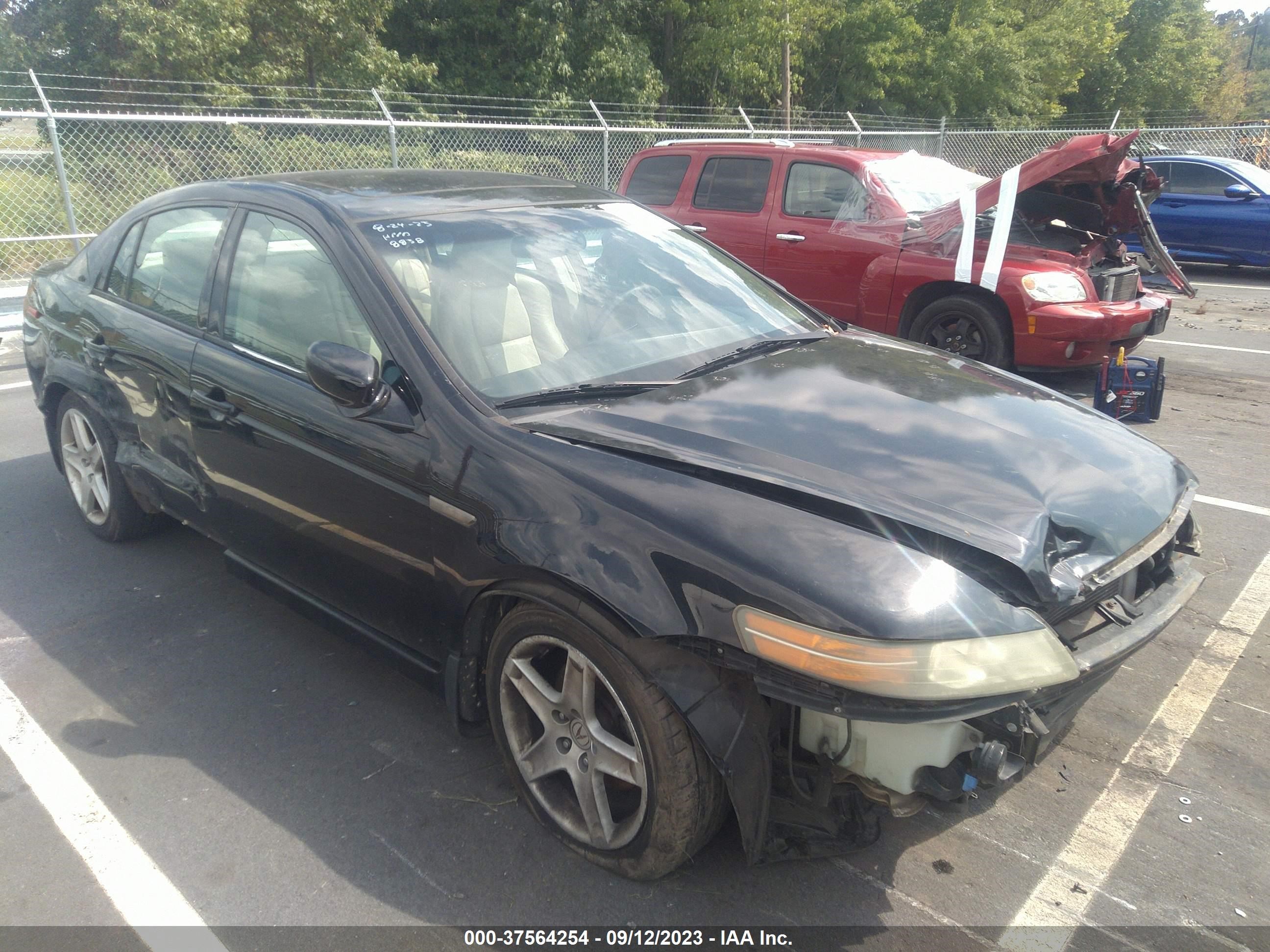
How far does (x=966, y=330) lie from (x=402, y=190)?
4.94 m

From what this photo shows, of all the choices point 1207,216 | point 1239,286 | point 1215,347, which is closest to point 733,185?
point 1215,347

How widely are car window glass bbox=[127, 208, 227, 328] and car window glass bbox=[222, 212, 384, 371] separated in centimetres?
23

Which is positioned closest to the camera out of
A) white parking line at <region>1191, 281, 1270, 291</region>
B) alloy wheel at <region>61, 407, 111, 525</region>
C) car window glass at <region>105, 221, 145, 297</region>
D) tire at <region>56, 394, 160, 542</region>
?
car window glass at <region>105, 221, 145, 297</region>

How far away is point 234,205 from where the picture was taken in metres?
3.53

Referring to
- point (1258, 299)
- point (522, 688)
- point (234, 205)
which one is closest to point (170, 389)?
point (234, 205)

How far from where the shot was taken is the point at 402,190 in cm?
342

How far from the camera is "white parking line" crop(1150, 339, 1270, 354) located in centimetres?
861

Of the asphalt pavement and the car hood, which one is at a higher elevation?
the car hood

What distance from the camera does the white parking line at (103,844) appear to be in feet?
7.80

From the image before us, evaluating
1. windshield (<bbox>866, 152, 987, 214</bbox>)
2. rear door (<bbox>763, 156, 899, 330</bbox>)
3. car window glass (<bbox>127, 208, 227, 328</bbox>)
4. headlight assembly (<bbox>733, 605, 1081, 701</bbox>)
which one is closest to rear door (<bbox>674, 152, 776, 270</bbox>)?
rear door (<bbox>763, 156, 899, 330</bbox>)

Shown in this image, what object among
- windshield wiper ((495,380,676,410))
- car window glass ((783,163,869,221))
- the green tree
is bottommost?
windshield wiper ((495,380,676,410))

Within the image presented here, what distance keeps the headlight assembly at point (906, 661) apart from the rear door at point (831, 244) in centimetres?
558

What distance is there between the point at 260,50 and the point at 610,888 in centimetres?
2244

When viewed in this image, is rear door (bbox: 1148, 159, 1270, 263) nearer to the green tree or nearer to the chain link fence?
the chain link fence
